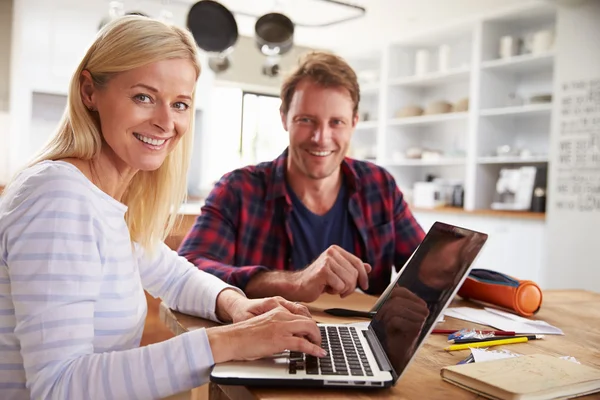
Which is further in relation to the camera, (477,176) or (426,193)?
(426,193)

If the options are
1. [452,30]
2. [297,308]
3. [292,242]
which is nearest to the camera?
[297,308]

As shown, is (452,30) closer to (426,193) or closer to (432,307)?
(426,193)

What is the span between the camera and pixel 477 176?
16.4ft

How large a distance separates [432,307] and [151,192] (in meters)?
0.73

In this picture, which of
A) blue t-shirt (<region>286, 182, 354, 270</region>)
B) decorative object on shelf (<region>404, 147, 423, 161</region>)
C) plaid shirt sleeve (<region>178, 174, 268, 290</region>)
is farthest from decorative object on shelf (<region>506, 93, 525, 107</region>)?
plaid shirt sleeve (<region>178, 174, 268, 290</region>)

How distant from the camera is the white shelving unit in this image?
475 cm

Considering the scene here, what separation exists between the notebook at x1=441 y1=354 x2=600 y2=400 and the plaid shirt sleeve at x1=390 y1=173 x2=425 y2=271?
963 mm

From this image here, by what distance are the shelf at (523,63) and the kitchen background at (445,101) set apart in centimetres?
1

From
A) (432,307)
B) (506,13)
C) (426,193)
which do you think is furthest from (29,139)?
(432,307)

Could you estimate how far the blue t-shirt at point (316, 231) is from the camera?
1756 mm

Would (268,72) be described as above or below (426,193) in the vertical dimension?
above

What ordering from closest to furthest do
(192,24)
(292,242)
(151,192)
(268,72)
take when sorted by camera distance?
(151,192) < (292,242) < (192,24) < (268,72)

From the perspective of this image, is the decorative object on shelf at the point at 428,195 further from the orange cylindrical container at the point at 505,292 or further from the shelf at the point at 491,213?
the orange cylindrical container at the point at 505,292

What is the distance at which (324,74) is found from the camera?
5.81 ft
